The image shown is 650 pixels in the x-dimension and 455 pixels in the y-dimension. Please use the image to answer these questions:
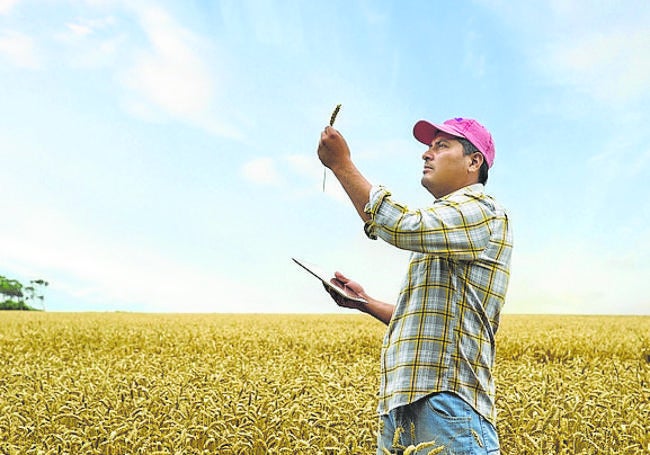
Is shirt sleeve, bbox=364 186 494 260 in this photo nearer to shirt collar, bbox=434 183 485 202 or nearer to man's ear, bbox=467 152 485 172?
shirt collar, bbox=434 183 485 202

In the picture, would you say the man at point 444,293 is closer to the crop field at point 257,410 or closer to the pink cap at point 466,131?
the pink cap at point 466,131

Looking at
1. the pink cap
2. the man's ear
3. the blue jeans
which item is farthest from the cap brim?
the blue jeans

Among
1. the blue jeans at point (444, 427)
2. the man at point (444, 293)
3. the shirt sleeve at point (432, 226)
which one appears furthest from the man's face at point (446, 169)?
the blue jeans at point (444, 427)

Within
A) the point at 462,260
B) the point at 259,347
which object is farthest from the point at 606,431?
the point at 259,347

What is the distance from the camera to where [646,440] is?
438cm

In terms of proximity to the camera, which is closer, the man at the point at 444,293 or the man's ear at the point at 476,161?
the man at the point at 444,293

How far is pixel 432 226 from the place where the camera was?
2.25 metres

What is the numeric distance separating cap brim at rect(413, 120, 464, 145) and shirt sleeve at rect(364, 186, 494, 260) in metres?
0.35

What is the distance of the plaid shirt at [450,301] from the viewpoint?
2.30 meters

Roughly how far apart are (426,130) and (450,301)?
710 millimetres

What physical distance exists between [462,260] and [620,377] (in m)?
6.05

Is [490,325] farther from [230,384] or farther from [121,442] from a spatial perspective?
[230,384]

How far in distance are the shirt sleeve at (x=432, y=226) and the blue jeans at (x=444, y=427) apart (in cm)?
55

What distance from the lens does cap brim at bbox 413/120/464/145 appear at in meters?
2.59
